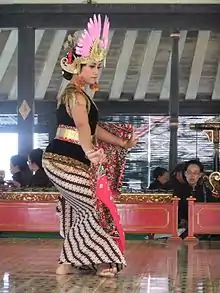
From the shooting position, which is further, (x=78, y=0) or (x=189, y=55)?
(x=189, y=55)

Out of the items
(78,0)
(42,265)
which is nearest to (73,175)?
(42,265)

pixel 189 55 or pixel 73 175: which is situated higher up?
pixel 189 55

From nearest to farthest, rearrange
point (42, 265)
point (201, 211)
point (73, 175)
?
point (73, 175) < point (42, 265) < point (201, 211)

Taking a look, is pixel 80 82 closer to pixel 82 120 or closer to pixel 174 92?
pixel 82 120

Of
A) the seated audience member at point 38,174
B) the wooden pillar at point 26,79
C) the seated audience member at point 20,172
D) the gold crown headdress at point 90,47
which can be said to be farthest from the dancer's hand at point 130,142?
the wooden pillar at point 26,79

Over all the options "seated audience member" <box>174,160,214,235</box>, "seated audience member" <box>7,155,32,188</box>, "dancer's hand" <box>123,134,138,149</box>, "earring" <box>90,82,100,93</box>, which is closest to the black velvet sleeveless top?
"earring" <box>90,82,100,93</box>

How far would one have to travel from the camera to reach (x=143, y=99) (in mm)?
13836

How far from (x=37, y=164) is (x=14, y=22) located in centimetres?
290

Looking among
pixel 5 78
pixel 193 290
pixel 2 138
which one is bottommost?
pixel 193 290

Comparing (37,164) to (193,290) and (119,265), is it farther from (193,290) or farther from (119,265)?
(193,290)

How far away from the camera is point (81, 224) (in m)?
4.17

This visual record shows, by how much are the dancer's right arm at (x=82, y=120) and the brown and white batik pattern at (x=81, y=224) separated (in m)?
0.19

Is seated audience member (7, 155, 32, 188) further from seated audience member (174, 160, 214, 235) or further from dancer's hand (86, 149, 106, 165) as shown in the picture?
dancer's hand (86, 149, 106, 165)

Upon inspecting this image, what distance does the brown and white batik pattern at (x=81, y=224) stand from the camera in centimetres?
407
